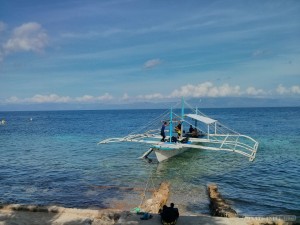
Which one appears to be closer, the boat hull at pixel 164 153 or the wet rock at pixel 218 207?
the wet rock at pixel 218 207

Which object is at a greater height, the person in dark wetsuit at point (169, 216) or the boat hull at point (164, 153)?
the person in dark wetsuit at point (169, 216)

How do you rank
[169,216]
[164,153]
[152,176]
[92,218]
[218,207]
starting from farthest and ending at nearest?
[164,153]
[152,176]
[218,207]
[92,218]
[169,216]

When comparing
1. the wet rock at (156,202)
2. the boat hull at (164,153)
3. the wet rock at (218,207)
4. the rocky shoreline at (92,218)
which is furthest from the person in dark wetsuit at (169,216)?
the boat hull at (164,153)

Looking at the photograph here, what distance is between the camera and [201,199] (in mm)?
18047

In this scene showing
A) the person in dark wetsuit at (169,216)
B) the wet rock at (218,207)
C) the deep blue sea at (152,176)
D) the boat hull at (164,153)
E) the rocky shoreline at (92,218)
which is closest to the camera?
the person in dark wetsuit at (169,216)

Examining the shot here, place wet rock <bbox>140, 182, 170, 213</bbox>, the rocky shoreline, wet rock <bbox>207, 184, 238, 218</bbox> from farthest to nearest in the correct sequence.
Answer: wet rock <bbox>140, 182, 170, 213</bbox>, wet rock <bbox>207, 184, 238, 218</bbox>, the rocky shoreline

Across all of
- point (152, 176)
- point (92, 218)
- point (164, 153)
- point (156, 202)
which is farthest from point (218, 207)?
point (164, 153)

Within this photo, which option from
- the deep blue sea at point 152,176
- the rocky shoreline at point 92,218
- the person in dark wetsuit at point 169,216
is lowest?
the deep blue sea at point 152,176

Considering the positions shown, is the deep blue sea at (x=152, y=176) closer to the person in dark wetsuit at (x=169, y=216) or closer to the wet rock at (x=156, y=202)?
the wet rock at (x=156, y=202)

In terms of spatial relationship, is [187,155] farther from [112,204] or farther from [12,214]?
[12,214]

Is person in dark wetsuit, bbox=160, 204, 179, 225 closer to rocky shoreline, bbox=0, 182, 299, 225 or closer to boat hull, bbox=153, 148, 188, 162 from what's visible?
rocky shoreline, bbox=0, 182, 299, 225

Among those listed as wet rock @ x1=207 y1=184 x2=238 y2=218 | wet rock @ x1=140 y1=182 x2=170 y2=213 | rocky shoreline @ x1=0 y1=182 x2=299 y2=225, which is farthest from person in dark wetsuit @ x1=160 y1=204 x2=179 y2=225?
wet rock @ x1=140 y1=182 x2=170 y2=213

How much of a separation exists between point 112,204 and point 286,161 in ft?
59.5

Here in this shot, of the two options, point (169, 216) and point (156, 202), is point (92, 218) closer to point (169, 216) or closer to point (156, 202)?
point (169, 216)
